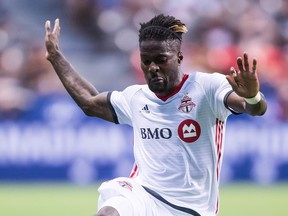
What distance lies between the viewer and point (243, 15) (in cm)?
1609

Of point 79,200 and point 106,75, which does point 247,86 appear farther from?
point 106,75

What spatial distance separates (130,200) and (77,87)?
145 cm

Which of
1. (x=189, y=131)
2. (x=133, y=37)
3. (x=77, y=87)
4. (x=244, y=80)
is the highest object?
(x=133, y=37)

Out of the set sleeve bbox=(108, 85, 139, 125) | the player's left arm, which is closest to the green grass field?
sleeve bbox=(108, 85, 139, 125)

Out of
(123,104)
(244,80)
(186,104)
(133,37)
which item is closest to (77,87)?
(123,104)

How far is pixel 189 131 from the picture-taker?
680cm

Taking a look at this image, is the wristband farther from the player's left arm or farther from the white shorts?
the white shorts

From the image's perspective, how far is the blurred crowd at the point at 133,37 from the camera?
1521 cm

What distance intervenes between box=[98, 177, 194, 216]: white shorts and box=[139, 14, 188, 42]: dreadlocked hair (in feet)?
3.69

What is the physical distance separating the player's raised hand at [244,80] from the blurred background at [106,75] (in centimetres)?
778

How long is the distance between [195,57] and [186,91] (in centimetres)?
860

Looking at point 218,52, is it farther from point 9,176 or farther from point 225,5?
point 9,176

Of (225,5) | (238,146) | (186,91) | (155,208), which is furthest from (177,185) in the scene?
(225,5)

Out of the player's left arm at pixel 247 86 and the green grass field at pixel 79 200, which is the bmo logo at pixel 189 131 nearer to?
the player's left arm at pixel 247 86
